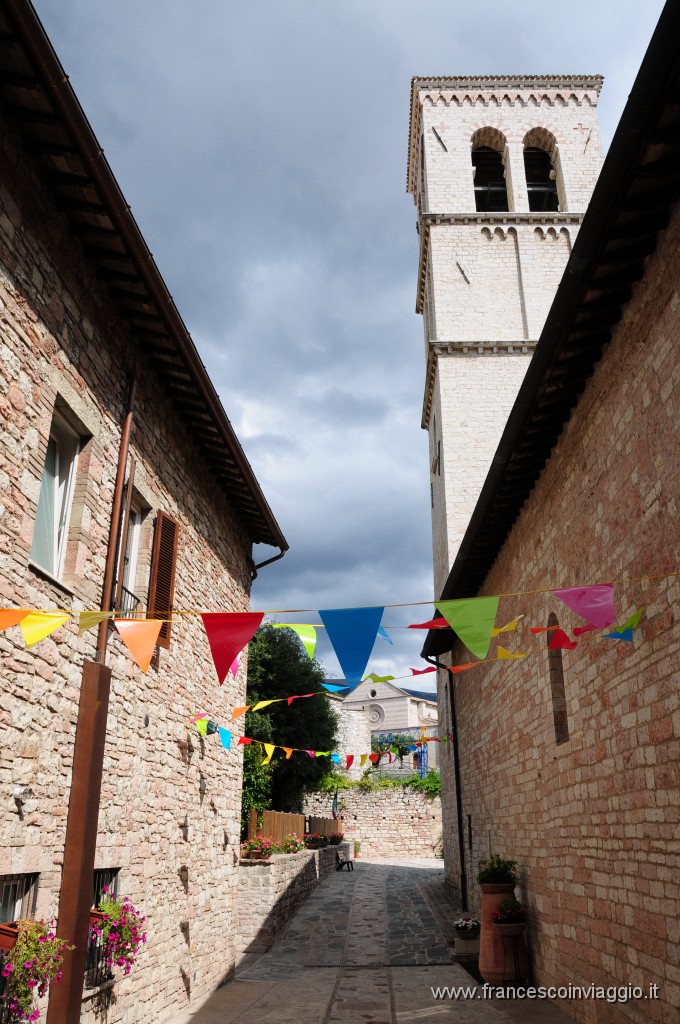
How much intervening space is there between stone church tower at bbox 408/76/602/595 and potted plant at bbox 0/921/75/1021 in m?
12.9

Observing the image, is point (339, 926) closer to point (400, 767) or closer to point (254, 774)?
point (254, 774)

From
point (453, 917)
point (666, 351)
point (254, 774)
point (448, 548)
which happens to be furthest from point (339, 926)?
point (666, 351)

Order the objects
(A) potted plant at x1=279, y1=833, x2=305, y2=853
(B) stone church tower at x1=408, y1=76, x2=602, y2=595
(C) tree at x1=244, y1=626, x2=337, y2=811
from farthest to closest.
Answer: (C) tree at x1=244, y1=626, x2=337, y2=811
(B) stone church tower at x1=408, y1=76, x2=602, y2=595
(A) potted plant at x1=279, y1=833, x2=305, y2=853

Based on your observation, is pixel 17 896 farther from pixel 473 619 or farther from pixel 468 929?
→ pixel 468 929

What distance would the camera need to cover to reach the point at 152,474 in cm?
755

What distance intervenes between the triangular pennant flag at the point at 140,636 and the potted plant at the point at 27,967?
5.48 ft

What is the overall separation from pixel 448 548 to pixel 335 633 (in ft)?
40.0

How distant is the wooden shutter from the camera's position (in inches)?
293

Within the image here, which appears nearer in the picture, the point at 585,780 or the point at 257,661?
the point at 585,780

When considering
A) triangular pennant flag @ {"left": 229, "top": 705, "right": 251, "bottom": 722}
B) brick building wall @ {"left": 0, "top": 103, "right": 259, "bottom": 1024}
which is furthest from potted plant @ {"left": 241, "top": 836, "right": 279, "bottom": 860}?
triangular pennant flag @ {"left": 229, "top": 705, "right": 251, "bottom": 722}

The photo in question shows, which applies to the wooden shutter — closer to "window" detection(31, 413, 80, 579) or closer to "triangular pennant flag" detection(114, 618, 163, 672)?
"window" detection(31, 413, 80, 579)

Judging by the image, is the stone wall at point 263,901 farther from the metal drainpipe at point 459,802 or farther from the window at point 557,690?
the window at point 557,690

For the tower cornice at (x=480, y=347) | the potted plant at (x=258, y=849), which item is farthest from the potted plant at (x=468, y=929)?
the tower cornice at (x=480, y=347)

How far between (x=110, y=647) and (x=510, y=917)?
17.5 ft
